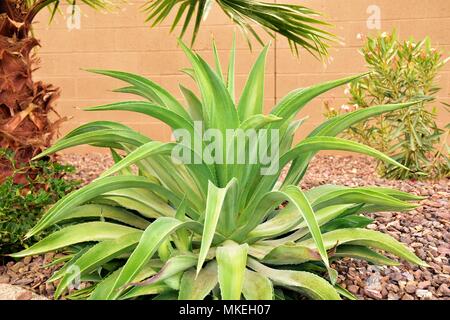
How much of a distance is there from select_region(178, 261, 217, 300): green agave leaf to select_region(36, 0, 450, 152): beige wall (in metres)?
3.72

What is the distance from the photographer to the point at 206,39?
5.92m

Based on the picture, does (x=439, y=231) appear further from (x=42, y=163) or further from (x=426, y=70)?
(x=42, y=163)

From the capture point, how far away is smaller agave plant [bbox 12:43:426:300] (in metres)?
2.15

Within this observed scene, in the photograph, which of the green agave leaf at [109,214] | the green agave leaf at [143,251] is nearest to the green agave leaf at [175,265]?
the green agave leaf at [143,251]

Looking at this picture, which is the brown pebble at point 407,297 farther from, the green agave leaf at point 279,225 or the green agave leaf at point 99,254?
the green agave leaf at point 99,254

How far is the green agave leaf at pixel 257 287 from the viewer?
2104 millimetres

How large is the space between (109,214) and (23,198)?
0.57 meters

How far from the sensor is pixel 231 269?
206 centimetres

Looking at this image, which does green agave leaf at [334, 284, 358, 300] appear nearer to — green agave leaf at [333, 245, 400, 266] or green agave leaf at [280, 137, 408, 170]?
green agave leaf at [333, 245, 400, 266]

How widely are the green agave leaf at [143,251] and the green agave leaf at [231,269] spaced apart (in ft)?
0.67

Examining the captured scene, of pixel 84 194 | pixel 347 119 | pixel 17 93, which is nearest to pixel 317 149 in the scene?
pixel 347 119

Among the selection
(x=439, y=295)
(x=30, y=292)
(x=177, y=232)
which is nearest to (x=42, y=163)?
(x=30, y=292)

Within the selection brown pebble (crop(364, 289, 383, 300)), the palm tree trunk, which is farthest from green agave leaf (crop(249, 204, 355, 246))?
the palm tree trunk
